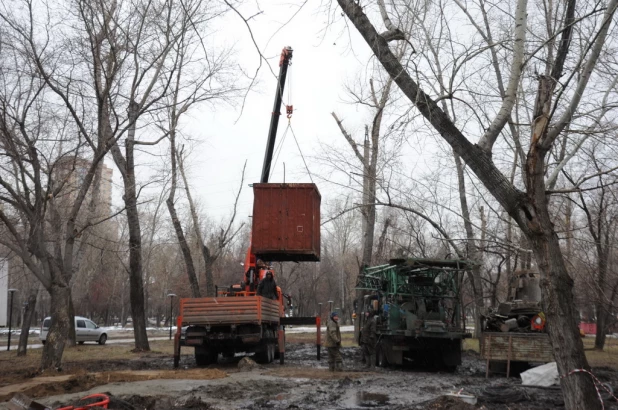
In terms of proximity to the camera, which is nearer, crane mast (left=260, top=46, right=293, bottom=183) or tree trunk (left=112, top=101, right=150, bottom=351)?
crane mast (left=260, top=46, right=293, bottom=183)

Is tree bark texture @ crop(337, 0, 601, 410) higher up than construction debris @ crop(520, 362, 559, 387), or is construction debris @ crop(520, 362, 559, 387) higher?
tree bark texture @ crop(337, 0, 601, 410)

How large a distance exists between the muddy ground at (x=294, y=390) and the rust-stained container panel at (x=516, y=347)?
60 cm

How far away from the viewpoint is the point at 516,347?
15.0m

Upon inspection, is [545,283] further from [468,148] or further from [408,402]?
[408,402]

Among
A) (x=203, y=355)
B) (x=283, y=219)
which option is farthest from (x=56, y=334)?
(x=283, y=219)

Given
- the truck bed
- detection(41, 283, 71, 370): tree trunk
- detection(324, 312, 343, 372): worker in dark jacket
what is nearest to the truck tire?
the truck bed

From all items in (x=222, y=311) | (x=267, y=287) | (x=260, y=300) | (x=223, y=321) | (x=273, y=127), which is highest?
(x=273, y=127)

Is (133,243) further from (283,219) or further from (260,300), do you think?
(260,300)

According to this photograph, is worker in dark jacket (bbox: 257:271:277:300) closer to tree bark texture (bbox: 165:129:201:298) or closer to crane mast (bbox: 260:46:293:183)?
crane mast (bbox: 260:46:293:183)

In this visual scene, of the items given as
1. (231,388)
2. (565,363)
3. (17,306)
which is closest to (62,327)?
(231,388)

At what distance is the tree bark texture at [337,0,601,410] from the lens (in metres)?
6.93

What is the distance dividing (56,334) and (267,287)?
6.97 metres

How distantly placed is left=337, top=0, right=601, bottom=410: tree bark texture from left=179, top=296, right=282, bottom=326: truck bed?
10.1 m

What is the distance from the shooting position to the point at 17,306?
65.0 meters
